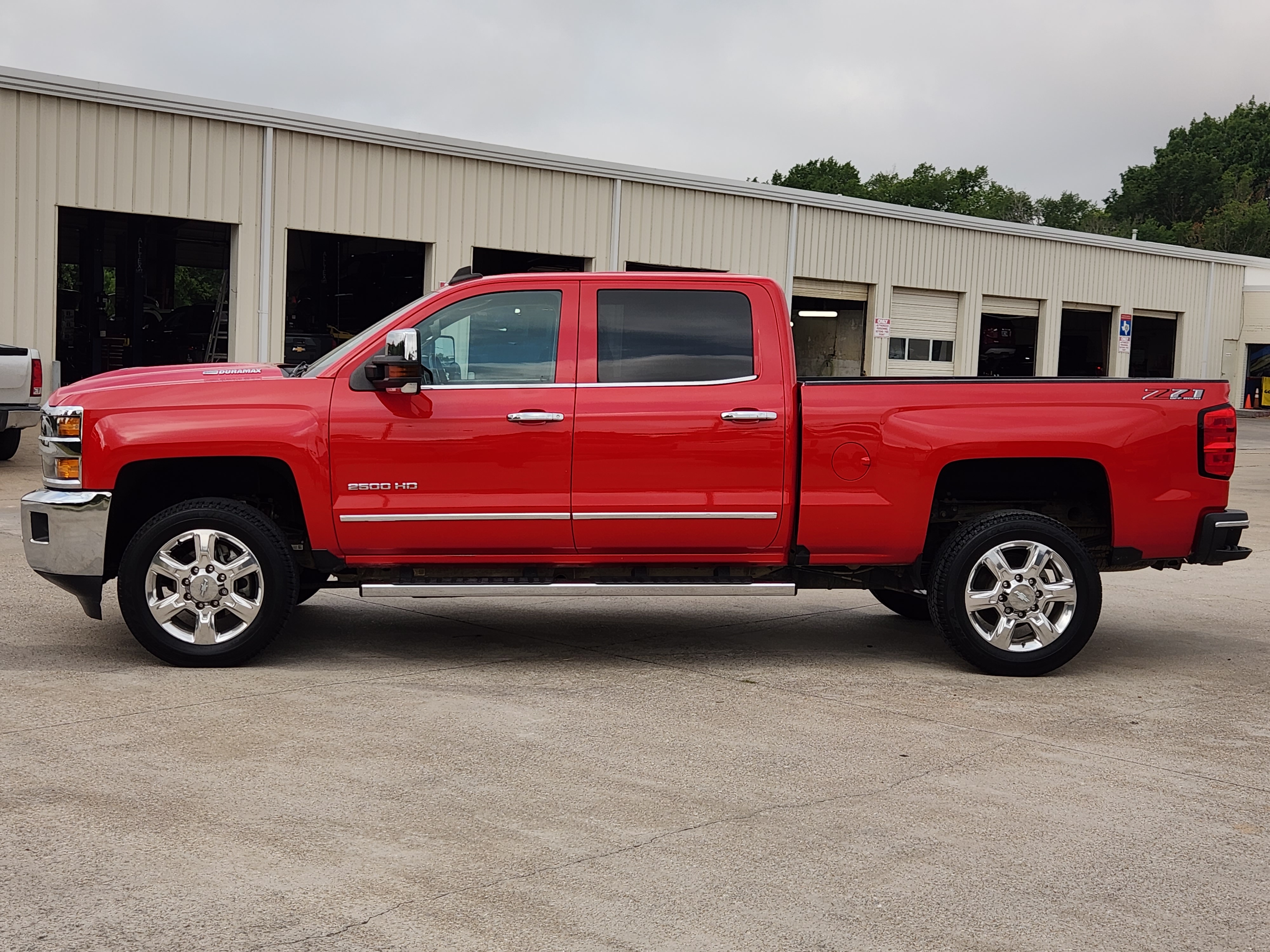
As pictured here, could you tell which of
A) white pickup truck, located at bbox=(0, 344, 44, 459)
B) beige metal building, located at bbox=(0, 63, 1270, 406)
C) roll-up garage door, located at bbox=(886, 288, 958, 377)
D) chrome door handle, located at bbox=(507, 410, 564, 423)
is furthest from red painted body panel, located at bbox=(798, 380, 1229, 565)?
roll-up garage door, located at bbox=(886, 288, 958, 377)

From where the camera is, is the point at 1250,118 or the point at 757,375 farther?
the point at 1250,118

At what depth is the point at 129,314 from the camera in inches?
1033

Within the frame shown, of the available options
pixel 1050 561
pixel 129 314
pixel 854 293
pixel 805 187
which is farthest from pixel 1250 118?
pixel 1050 561

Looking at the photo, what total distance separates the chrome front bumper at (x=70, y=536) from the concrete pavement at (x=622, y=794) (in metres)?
0.46

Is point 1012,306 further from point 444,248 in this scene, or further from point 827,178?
point 827,178

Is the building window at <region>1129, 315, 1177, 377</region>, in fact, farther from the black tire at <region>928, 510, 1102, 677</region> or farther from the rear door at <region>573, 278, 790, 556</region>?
the rear door at <region>573, 278, 790, 556</region>

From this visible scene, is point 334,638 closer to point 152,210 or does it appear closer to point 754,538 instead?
point 754,538

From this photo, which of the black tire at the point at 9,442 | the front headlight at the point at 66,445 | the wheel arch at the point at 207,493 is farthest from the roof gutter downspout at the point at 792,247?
the front headlight at the point at 66,445

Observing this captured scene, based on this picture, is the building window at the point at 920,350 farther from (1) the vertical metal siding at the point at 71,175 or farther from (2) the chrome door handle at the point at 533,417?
(2) the chrome door handle at the point at 533,417

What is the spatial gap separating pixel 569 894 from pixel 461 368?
11.7 feet

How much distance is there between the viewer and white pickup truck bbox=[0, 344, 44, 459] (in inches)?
631

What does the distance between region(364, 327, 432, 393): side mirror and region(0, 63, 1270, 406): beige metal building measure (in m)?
12.9

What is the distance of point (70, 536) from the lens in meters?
6.56

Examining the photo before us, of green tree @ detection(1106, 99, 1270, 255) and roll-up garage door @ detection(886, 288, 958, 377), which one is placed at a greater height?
green tree @ detection(1106, 99, 1270, 255)
